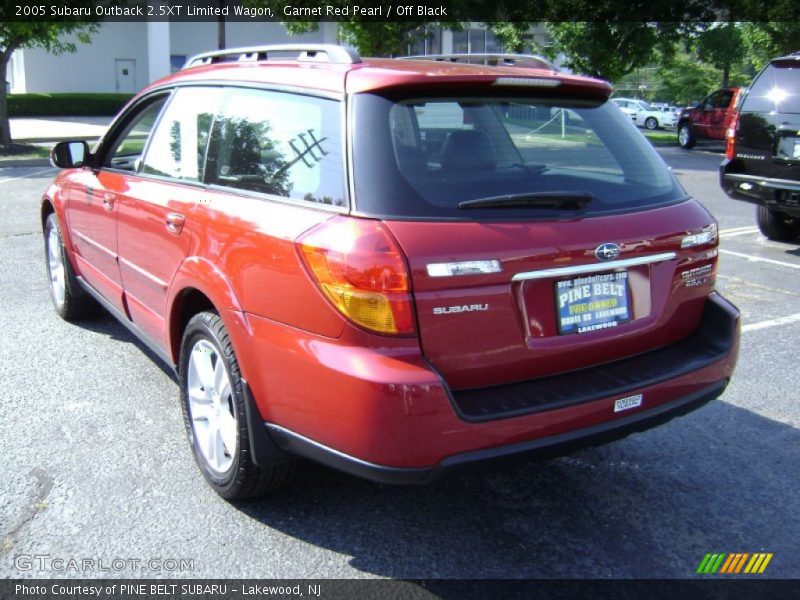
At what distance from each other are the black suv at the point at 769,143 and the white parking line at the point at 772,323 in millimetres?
2235

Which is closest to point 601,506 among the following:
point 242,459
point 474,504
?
point 474,504

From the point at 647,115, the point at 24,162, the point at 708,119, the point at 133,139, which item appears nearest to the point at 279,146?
the point at 133,139

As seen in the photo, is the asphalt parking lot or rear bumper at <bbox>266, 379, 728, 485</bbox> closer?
rear bumper at <bbox>266, 379, 728, 485</bbox>

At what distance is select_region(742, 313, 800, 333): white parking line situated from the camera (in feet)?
19.3

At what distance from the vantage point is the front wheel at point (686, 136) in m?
24.8

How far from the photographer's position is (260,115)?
3.31 meters

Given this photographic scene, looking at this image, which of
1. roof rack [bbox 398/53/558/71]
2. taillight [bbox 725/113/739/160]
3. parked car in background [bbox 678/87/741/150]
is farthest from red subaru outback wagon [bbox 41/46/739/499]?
parked car in background [bbox 678/87/741/150]

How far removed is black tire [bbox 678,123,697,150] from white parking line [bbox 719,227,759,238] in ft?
52.1

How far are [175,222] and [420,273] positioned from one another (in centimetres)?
145

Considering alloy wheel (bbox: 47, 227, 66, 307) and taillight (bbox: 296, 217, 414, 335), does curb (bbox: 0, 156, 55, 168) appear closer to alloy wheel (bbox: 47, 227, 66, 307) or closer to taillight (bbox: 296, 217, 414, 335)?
alloy wheel (bbox: 47, 227, 66, 307)

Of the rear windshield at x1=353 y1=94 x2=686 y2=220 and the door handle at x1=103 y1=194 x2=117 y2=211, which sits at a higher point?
the rear windshield at x1=353 y1=94 x2=686 y2=220

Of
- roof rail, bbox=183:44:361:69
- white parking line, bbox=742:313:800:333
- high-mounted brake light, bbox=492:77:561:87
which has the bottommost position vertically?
white parking line, bbox=742:313:800:333

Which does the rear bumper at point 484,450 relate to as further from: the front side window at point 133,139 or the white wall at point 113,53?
the white wall at point 113,53

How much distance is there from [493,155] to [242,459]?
1.49 meters
